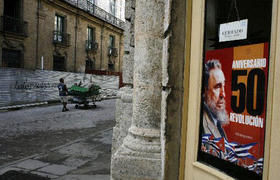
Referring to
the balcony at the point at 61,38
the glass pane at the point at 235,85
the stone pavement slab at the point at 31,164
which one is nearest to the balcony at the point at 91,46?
the balcony at the point at 61,38

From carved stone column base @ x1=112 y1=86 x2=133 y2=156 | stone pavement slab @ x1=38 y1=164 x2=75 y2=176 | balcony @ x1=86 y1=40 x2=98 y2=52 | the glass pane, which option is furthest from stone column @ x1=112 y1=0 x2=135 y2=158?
balcony @ x1=86 y1=40 x2=98 y2=52

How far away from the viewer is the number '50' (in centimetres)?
171

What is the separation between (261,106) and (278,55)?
1.16ft

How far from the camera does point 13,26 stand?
16203mm

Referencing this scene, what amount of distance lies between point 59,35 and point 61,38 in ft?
1.31

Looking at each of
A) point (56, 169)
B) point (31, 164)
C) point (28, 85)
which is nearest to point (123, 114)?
point (56, 169)

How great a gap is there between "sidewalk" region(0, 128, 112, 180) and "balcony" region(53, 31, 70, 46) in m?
15.5

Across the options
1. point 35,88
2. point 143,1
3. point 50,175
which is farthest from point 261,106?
point 35,88

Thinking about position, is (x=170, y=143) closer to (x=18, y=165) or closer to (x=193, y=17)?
(x=193, y=17)

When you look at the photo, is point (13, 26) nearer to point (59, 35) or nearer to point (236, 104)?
point (59, 35)

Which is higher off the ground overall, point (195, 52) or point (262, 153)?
point (195, 52)

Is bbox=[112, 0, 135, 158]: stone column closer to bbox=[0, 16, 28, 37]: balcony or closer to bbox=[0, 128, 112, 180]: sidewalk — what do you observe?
bbox=[0, 128, 112, 180]: sidewalk

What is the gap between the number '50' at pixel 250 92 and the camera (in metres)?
1.71

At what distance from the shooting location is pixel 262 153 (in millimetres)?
A: 1705
